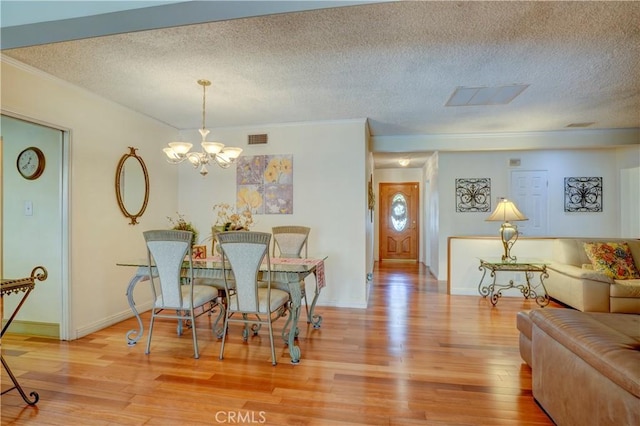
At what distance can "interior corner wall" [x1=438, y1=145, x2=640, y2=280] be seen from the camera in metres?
5.54

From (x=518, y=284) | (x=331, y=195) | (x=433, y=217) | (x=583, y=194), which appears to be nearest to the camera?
(x=331, y=195)

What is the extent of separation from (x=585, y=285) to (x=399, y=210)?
5011mm

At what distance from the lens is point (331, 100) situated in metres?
3.65

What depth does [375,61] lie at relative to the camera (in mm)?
2711

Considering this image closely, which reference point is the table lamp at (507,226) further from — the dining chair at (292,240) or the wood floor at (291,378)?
the dining chair at (292,240)

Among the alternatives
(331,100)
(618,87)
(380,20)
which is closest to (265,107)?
(331,100)

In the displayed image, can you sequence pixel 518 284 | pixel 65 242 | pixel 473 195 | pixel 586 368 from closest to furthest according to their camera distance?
pixel 586 368 < pixel 65 242 < pixel 518 284 < pixel 473 195

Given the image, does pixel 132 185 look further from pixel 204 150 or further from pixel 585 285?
pixel 585 285

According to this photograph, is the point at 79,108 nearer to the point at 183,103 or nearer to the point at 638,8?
the point at 183,103

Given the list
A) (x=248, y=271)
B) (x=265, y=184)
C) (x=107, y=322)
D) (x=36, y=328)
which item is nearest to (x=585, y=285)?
(x=248, y=271)

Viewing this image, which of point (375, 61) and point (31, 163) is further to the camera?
point (31, 163)

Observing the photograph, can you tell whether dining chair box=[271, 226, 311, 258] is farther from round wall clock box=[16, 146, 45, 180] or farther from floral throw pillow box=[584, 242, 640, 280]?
floral throw pillow box=[584, 242, 640, 280]

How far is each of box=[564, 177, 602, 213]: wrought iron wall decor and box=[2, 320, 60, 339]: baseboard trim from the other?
7.25 meters

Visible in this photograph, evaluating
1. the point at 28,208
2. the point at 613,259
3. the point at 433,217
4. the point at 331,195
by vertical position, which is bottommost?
the point at 613,259
